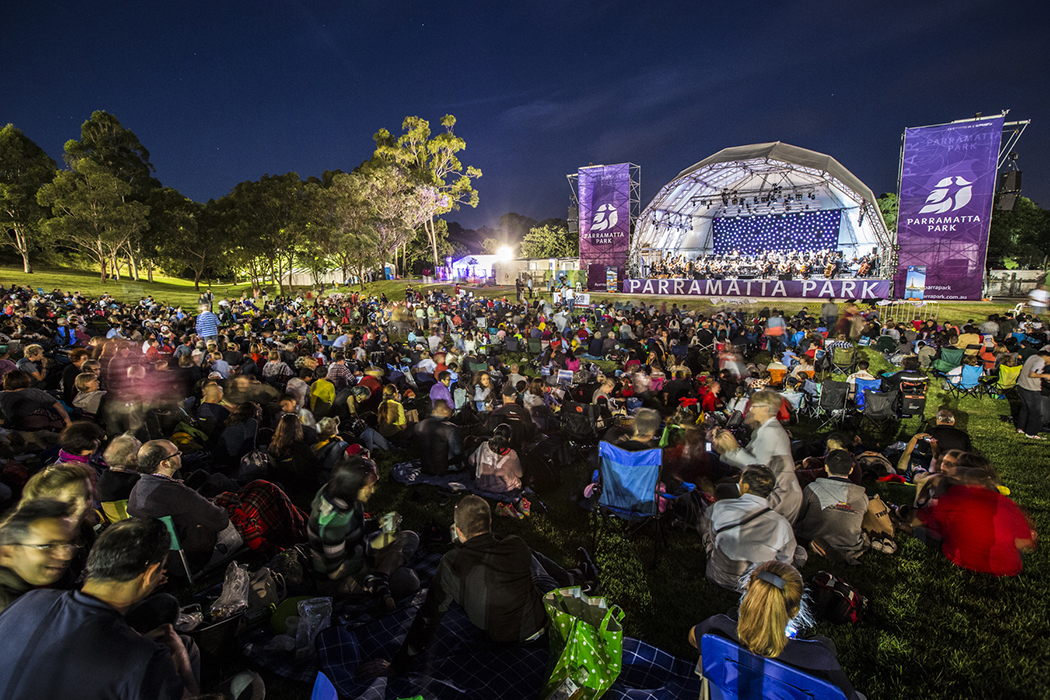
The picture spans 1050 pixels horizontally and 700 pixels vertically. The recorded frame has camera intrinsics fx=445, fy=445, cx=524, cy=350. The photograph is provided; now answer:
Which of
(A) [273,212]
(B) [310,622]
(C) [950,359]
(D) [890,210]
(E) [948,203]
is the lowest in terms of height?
(B) [310,622]

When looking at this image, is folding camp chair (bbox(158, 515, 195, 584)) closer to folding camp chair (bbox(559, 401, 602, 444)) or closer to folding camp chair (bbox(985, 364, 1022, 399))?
folding camp chair (bbox(559, 401, 602, 444))

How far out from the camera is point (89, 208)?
25703mm

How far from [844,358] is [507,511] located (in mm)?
9551

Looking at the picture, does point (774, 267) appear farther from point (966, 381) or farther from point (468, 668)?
point (468, 668)

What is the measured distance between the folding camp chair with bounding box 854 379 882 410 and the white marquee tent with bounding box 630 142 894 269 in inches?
693

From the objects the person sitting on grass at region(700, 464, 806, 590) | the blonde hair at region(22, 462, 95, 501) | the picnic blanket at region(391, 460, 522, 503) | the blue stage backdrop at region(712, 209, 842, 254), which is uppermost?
the blue stage backdrop at region(712, 209, 842, 254)

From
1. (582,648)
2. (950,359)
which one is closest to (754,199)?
(950,359)

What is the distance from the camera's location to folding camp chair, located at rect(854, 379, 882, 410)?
23.8 ft

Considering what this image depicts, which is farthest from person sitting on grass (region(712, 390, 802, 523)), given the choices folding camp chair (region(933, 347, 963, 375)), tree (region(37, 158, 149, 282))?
tree (region(37, 158, 149, 282))

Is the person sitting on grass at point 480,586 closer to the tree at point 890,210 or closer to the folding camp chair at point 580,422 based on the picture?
the folding camp chair at point 580,422

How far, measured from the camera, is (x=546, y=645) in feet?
9.45

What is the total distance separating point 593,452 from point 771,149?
21.8 metres

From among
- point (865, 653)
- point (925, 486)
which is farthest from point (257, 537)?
point (925, 486)

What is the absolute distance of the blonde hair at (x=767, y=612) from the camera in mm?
1769
